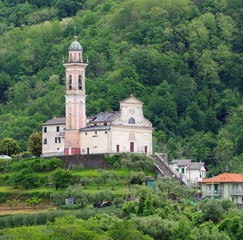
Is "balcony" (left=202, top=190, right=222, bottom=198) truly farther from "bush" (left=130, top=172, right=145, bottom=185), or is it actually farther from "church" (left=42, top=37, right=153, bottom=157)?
"church" (left=42, top=37, right=153, bottom=157)

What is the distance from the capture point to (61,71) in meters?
172

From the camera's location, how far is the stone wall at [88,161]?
127000 mm

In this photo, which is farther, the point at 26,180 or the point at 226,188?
the point at 26,180

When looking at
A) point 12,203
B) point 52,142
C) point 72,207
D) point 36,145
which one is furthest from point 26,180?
point 36,145

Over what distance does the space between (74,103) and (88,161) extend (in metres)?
5.82

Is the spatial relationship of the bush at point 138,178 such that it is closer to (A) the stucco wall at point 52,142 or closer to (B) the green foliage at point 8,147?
(A) the stucco wall at point 52,142

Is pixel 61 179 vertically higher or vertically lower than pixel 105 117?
lower

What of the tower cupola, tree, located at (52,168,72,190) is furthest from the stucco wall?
tree, located at (52,168,72,190)

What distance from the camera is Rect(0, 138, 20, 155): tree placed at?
13725cm

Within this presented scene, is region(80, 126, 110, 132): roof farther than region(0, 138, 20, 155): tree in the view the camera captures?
No

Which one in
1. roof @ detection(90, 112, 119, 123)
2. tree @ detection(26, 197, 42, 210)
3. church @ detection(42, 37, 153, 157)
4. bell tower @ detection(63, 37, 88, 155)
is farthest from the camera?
bell tower @ detection(63, 37, 88, 155)

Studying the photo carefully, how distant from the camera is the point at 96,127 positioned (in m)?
130

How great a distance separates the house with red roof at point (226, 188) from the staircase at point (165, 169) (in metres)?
2.02

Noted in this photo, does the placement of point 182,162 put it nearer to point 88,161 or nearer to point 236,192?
point 88,161
